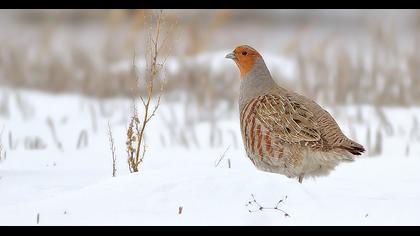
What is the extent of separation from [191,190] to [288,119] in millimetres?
1384

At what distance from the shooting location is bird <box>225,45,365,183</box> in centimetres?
509

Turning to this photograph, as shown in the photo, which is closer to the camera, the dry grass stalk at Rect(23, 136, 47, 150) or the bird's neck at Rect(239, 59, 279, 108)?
the bird's neck at Rect(239, 59, 279, 108)

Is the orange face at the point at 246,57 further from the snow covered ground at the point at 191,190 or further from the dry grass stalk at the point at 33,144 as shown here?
the dry grass stalk at the point at 33,144

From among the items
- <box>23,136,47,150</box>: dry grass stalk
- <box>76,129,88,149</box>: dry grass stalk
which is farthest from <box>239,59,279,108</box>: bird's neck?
<box>23,136,47,150</box>: dry grass stalk

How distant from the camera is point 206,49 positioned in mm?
10852

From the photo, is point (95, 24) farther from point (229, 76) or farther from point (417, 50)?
point (417, 50)

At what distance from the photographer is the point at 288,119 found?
520cm

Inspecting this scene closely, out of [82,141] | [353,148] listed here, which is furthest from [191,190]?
[82,141]

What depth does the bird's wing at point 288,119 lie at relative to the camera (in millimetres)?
5133

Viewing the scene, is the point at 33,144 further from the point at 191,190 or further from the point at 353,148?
the point at 191,190

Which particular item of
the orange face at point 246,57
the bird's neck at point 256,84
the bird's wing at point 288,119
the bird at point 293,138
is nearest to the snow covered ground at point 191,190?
the bird at point 293,138

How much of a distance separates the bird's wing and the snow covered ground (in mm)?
320

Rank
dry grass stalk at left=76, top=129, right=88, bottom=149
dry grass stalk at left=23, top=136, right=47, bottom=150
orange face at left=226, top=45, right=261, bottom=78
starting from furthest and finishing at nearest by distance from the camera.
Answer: dry grass stalk at left=76, top=129, right=88, bottom=149 → dry grass stalk at left=23, top=136, right=47, bottom=150 → orange face at left=226, top=45, right=261, bottom=78

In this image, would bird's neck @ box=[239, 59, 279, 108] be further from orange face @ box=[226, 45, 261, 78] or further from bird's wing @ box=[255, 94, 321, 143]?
bird's wing @ box=[255, 94, 321, 143]
